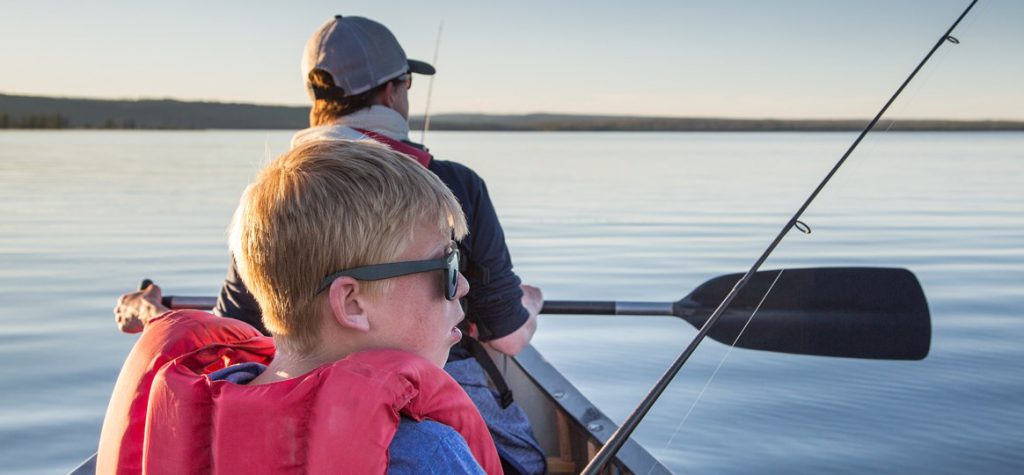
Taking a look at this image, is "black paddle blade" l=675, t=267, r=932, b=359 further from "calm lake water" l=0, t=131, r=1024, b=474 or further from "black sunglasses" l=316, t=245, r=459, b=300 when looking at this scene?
"black sunglasses" l=316, t=245, r=459, b=300

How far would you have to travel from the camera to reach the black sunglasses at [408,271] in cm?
137

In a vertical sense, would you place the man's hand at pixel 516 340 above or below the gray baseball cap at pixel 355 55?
below

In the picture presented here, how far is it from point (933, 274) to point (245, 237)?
33.1 feet

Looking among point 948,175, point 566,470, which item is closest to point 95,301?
point 566,470

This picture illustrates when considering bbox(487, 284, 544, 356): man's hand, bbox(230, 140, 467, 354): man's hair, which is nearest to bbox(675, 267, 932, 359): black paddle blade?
bbox(487, 284, 544, 356): man's hand

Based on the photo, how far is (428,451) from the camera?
1.32m

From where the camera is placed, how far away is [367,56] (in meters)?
2.77

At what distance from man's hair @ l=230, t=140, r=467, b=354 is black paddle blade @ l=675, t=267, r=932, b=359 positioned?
3.11 m

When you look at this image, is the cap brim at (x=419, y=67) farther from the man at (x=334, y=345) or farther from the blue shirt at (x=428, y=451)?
the blue shirt at (x=428, y=451)

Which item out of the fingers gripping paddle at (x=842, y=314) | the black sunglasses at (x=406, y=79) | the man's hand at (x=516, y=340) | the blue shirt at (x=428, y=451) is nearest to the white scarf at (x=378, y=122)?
the black sunglasses at (x=406, y=79)

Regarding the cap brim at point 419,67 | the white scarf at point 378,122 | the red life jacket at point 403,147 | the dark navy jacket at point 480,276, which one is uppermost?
the cap brim at point 419,67

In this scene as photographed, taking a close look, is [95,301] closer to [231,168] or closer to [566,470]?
[566,470]

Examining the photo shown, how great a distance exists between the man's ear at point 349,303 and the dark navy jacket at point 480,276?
1.20 m

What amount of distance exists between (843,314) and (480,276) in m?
2.22
